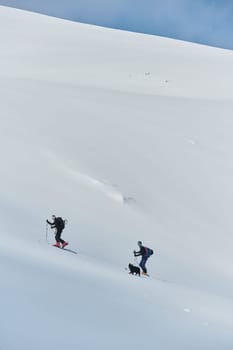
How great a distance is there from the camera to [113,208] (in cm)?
1216

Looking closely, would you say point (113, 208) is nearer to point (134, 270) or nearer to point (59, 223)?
point (59, 223)

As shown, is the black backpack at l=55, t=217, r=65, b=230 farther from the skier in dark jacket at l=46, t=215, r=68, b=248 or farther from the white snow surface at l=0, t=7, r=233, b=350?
the white snow surface at l=0, t=7, r=233, b=350

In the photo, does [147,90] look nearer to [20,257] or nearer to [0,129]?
[0,129]

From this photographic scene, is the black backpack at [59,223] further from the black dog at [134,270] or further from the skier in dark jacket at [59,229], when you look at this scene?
the black dog at [134,270]

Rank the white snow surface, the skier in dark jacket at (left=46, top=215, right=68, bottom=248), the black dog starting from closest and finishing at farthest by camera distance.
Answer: the white snow surface < the black dog < the skier in dark jacket at (left=46, top=215, right=68, bottom=248)

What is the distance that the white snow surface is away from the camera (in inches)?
234

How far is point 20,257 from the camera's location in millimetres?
7492

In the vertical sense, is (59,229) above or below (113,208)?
below

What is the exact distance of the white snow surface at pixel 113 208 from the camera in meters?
5.93

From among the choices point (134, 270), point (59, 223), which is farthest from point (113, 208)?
point (134, 270)

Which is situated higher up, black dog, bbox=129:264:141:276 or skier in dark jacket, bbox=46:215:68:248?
skier in dark jacket, bbox=46:215:68:248

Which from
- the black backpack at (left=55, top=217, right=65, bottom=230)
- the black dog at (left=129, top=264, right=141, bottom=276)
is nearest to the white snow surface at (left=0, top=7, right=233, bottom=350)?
the black dog at (left=129, top=264, right=141, bottom=276)

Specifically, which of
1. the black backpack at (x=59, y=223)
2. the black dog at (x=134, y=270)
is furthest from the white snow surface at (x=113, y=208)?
the black backpack at (x=59, y=223)

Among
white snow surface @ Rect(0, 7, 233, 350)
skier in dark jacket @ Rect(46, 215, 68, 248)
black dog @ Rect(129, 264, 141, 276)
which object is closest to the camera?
white snow surface @ Rect(0, 7, 233, 350)
